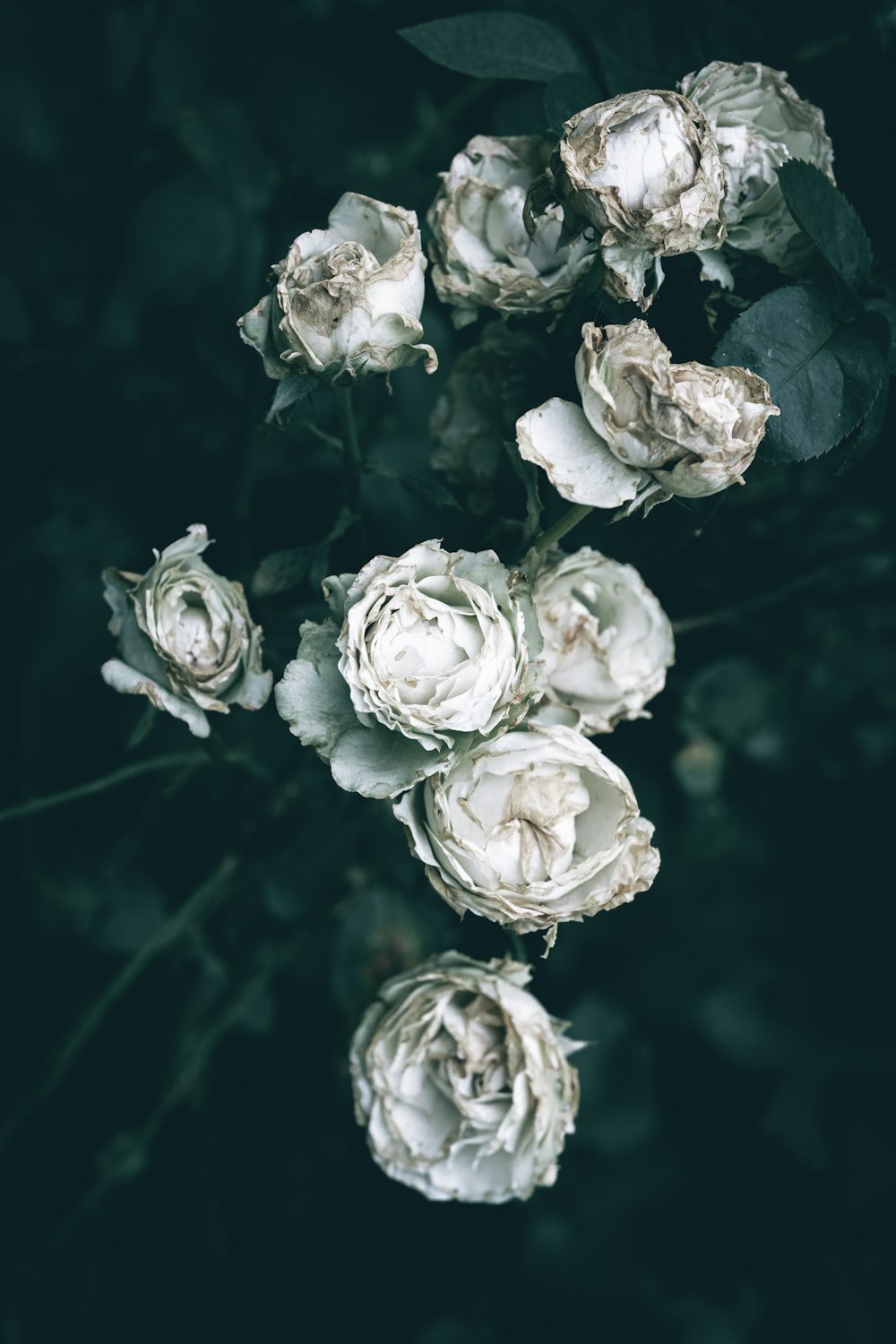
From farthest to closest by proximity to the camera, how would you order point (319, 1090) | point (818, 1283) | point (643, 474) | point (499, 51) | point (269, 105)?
point (818, 1283)
point (319, 1090)
point (269, 105)
point (499, 51)
point (643, 474)

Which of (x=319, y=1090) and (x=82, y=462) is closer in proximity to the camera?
(x=319, y=1090)

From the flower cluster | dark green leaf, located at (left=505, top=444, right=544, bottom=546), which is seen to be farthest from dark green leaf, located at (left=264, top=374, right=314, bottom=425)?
dark green leaf, located at (left=505, top=444, right=544, bottom=546)

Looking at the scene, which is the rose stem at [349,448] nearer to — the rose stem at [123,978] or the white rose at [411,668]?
the white rose at [411,668]

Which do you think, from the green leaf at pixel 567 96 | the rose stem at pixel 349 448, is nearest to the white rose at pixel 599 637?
the rose stem at pixel 349 448

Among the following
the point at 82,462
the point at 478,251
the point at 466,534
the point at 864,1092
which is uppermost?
the point at 478,251

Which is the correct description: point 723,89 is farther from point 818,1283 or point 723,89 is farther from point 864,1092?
point 818,1283

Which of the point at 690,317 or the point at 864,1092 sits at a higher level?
the point at 690,317

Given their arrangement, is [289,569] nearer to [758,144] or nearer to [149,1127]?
[758,144]

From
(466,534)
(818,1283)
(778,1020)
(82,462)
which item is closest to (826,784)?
(778,1020)
